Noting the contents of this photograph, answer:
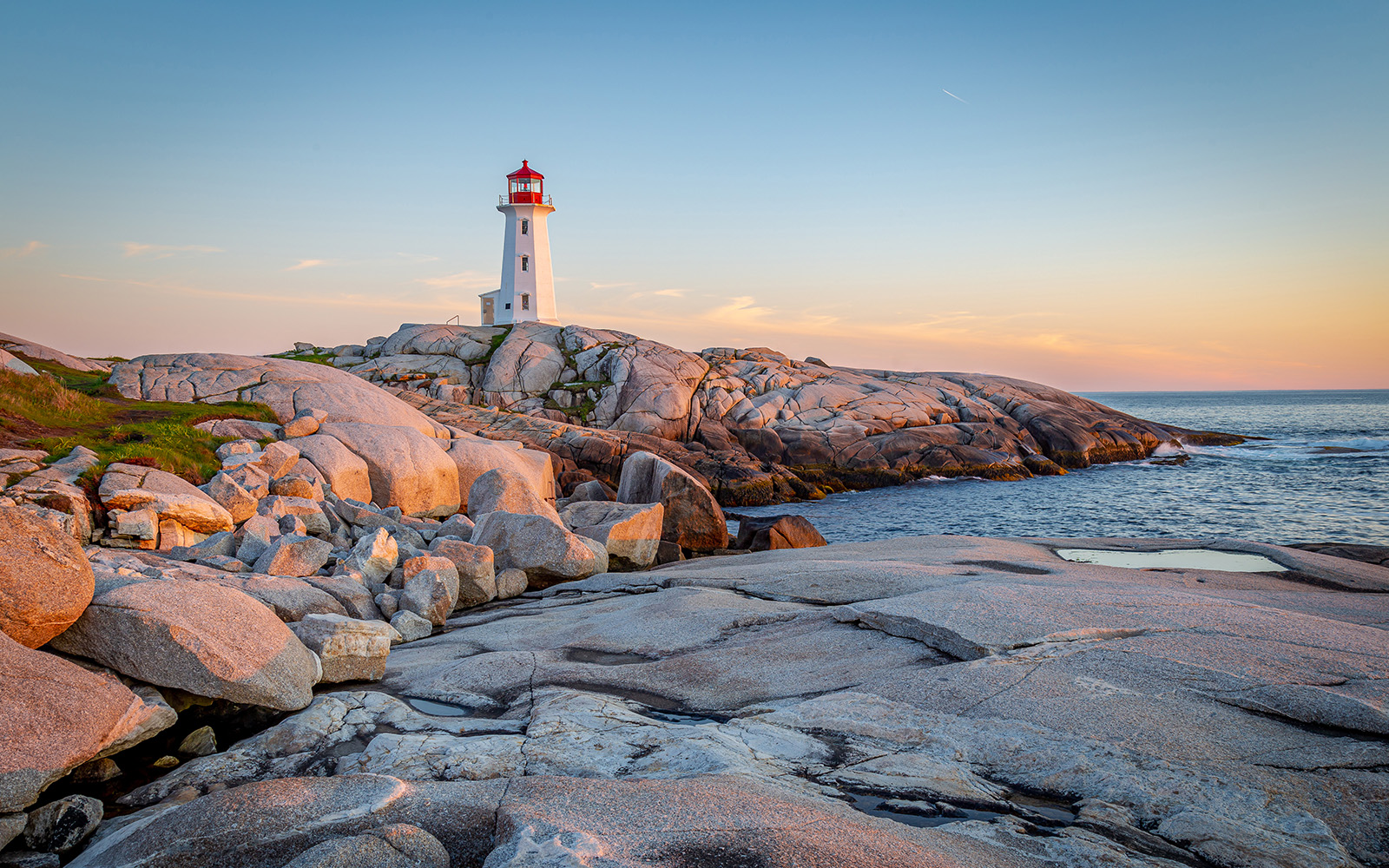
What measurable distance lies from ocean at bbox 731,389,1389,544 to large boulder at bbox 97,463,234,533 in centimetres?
1503

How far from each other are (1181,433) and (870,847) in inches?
2253

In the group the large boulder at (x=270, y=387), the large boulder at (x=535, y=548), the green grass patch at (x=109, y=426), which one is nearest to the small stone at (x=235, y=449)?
the green grass patch at (x=109, y=426)

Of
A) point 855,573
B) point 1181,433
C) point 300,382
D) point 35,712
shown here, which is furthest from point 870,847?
point 1181,433

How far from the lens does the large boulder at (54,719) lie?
4566 millimetres

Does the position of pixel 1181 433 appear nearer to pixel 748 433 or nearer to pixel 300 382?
pixel 748 433

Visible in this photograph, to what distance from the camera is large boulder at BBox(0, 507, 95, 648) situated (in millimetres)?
5492

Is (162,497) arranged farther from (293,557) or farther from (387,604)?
(387,604)

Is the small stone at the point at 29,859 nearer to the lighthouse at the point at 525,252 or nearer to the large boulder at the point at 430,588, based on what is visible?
the large boulder at the point at 430,588

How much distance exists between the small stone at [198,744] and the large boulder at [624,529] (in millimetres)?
8541

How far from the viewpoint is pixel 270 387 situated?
20.7 meters

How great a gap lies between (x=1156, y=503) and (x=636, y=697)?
28.2 m

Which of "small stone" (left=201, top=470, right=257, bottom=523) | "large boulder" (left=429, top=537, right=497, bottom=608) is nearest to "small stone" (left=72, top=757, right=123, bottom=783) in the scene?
"large boulder" (left=429, top=537, right=497, bottom=608)

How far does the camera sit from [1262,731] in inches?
200

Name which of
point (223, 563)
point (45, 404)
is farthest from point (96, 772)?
point (45, 404)
